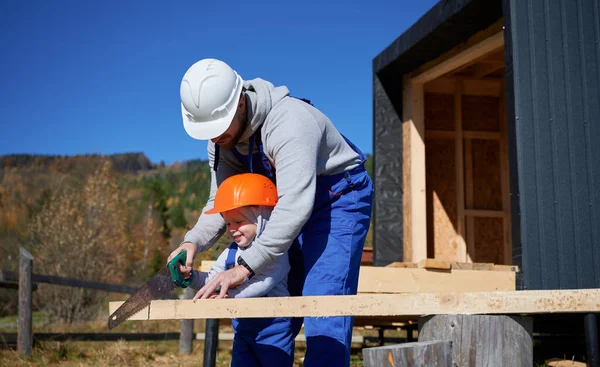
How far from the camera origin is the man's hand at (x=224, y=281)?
256cm

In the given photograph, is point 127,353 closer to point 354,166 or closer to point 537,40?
point 354,166

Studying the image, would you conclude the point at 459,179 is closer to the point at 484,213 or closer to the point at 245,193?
the point at 484,213

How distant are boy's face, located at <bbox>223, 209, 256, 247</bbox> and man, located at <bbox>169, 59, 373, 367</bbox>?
0.26m

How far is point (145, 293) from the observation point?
2.66 meters

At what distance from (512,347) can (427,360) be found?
15.8 inches

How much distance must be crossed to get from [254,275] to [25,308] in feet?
22.4

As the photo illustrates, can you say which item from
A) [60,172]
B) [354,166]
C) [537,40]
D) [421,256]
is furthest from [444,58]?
[60,172]

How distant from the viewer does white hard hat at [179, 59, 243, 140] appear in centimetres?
293

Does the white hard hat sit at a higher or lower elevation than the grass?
higher

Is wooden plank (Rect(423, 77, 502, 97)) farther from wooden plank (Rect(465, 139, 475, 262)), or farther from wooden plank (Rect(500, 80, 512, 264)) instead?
wooden plank (Rect(465, 139, 475, 262))

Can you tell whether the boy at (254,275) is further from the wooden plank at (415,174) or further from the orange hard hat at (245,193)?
the wooden plank at (415,174)

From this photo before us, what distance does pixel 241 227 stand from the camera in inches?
121

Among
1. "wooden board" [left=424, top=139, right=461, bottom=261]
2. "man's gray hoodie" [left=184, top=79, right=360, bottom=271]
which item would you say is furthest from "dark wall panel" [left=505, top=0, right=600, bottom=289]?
"wooden board" [left=424, top=139, right=461, bottom=261]

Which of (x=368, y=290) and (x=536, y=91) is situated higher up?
(x=536, y=91)
